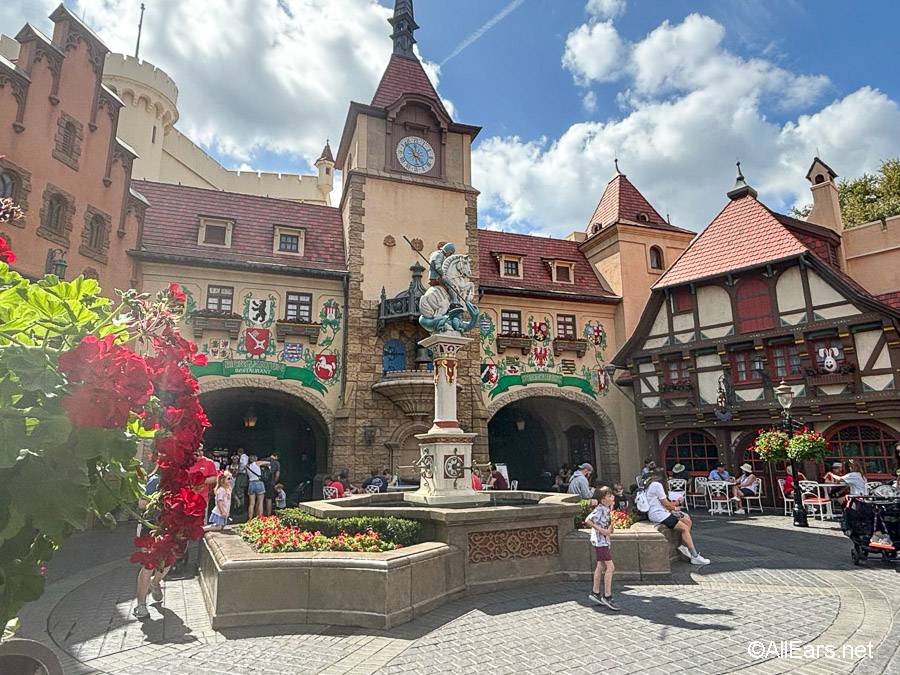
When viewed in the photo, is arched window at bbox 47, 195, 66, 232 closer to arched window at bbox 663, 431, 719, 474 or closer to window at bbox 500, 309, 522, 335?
window at bbox 500, 309, 522, 335

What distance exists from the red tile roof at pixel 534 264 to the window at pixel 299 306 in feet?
21.2

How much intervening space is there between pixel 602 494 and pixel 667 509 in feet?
Result: 10.6

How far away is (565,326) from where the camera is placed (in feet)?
70.4

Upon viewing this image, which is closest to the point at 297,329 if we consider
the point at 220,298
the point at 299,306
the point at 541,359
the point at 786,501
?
the point at 299,306

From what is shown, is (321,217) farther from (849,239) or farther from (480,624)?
Result: (849,239)

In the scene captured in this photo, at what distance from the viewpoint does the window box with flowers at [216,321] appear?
16344mm

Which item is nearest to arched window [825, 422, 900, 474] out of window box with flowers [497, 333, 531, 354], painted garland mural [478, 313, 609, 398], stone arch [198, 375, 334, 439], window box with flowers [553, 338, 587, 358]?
painted garland mural [478, 313, 609, 398]

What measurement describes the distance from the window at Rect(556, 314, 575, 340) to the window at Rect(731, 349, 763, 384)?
5.79 m

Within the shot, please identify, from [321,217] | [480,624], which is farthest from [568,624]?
[321,217]

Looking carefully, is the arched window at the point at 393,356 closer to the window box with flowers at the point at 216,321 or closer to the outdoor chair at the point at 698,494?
the window box with flowers at the point at 216,321

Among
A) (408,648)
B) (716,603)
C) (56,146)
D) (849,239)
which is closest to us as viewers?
(408,648)

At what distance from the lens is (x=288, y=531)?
712 cm

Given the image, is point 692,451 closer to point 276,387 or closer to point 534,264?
point 534,264

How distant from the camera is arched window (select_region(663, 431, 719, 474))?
18922mm
